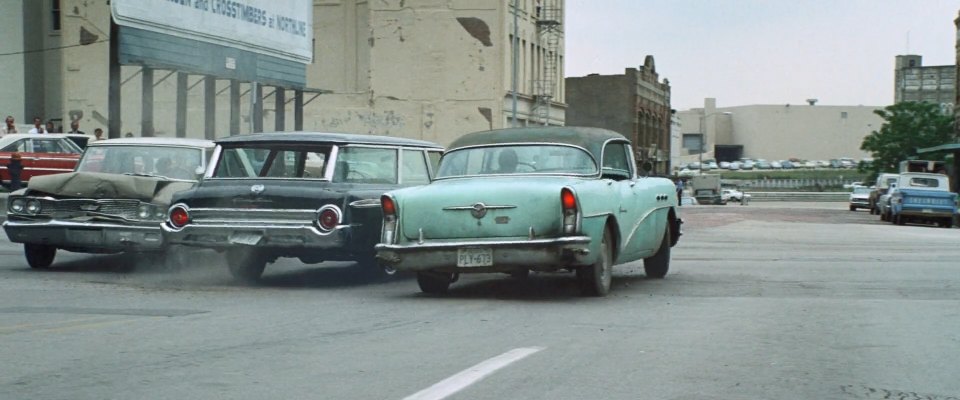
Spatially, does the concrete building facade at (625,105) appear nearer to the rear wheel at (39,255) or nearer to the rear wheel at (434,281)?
the rear wheel at (39,255)

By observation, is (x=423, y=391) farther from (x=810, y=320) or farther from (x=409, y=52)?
(x=409, y=52)

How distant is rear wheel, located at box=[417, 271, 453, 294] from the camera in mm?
12234

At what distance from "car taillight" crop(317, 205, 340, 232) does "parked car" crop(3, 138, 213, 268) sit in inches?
83.7

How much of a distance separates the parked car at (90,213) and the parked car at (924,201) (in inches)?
1334

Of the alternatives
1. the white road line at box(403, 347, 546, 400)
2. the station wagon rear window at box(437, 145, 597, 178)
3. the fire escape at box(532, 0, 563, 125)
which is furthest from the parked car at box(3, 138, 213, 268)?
the fire escape at box(532, 0, 563, 125)

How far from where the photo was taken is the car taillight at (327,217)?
1270cm

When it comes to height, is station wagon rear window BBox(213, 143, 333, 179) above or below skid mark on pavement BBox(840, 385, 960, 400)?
above

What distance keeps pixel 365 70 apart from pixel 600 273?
45.8 m

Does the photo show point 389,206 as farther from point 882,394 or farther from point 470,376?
point 882,394

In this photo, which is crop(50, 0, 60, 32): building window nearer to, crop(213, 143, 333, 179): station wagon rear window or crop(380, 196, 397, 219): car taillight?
crop(213, 143, 333, 179): station wagon rear window

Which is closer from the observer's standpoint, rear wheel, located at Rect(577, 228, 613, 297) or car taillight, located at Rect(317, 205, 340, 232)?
rear wheel, located at Rect(577, 228, 613, 297)

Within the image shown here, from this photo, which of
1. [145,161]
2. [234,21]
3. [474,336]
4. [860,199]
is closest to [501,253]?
[474,336]

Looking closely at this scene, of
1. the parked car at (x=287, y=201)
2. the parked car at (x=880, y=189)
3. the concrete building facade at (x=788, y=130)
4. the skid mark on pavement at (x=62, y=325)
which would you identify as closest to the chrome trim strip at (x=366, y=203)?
the parked car at (x=287, y=201)

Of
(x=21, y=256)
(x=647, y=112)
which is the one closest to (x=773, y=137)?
(x=647, y=112)
